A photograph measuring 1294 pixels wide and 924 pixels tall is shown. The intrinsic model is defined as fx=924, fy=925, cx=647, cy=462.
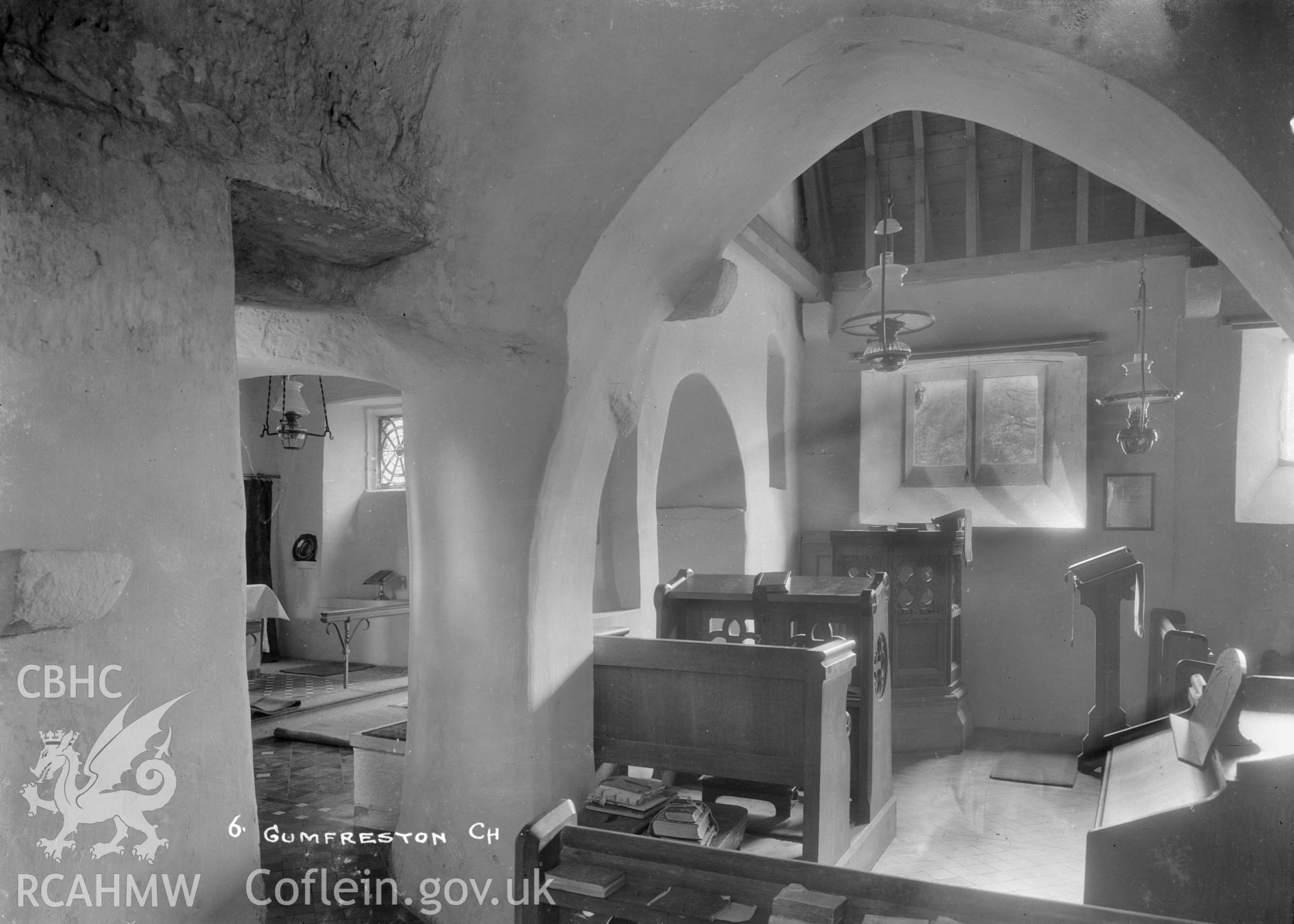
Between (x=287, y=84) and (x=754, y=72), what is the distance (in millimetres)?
1238

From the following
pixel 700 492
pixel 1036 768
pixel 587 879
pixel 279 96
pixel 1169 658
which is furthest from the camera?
pixel 700 492

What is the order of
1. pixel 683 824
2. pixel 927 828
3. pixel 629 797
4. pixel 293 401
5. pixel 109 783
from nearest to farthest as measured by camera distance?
pixel 109 783 < pixel 683 824 < pixel 629 797 < pixel 927 828 < pixel 293 401

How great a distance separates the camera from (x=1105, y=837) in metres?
2.57

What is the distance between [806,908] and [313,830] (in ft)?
9.66

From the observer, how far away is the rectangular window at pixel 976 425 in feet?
24.7

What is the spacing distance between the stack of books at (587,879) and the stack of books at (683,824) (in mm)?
1098

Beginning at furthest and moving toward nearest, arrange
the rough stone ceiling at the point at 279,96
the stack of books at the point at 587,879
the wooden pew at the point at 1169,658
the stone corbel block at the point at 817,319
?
the stone corbel block at the point at 817,319 → the wooden pew at the point at 1169,658 → the stack of books at the point at 587,879 → the rough stone ceiling at the point at 279,96

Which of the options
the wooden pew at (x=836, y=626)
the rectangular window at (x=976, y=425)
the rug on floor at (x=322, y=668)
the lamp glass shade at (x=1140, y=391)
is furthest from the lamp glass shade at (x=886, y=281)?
the rug on floor at (x=322, y=668)

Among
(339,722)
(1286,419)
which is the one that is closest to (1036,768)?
(1286,419)

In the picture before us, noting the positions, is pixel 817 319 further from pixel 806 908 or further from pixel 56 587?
pixel 56 587

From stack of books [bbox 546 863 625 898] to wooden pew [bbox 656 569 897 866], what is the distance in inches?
87.4

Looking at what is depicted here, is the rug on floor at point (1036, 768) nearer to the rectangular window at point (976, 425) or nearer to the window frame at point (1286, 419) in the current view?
the rectangular window at point (976, 425)

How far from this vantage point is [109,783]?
187 centimetres

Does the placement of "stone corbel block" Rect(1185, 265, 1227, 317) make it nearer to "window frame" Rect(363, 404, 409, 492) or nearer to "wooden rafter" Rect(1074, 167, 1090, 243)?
"wooden rafter" Rect(1074, 167, 1090, 243)
